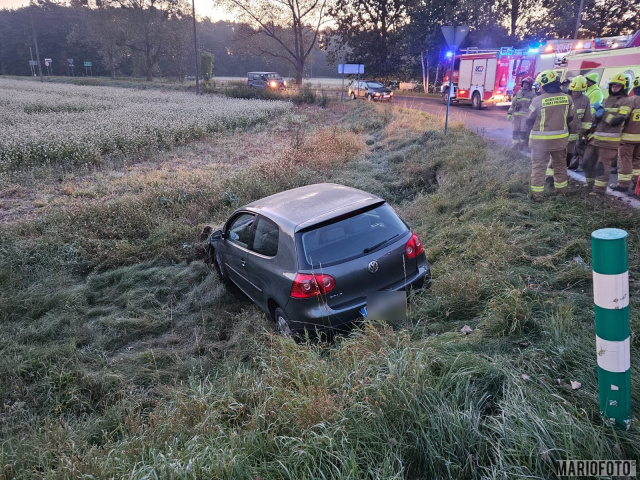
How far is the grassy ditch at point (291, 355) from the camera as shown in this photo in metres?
2.17

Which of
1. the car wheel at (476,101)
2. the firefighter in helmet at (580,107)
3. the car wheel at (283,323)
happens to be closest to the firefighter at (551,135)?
the firefighter in helmet at (580,107)

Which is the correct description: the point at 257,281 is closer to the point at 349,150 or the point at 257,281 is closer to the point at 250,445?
the point at 250,445

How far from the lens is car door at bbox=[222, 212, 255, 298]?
16.0ft

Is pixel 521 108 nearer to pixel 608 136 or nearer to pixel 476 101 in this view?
pixel 608 136

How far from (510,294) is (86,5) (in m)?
75.2

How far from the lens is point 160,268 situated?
6.52 m

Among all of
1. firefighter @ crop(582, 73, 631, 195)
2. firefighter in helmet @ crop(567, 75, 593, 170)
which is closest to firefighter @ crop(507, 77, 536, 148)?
firefighter in helmet @ crop(567, 75, 593, 170)

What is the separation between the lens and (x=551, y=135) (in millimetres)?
6504

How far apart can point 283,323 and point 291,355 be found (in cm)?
117

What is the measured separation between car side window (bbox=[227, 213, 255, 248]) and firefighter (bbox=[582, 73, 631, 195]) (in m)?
5.20

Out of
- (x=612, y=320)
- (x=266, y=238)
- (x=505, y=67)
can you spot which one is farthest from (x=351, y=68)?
(x=612, y=320)

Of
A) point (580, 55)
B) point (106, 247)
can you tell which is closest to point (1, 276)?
point (106, 247)

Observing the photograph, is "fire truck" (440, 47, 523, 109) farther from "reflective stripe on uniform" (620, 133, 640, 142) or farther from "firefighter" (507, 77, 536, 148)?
"reflective stripe on uniform" (620, 133, 640, 142)

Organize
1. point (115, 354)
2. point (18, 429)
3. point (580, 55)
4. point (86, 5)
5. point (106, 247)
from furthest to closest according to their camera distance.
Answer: point (86, 5), point (580, 55), point (106, 247), point (115, 354), point (18, 429)
